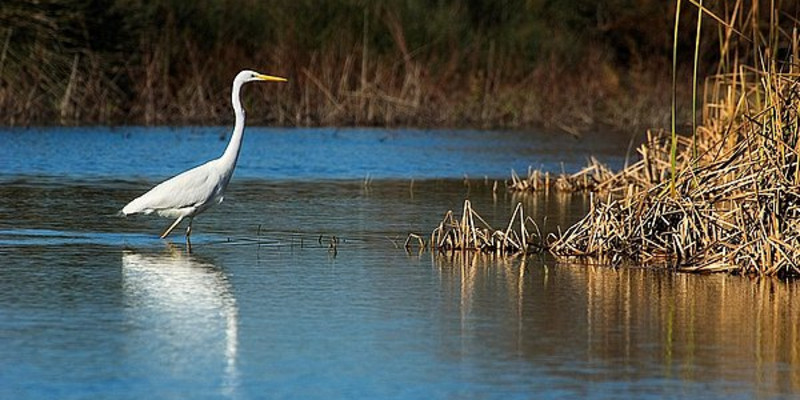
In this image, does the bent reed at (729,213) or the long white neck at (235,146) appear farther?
the long white neck at (235,146)

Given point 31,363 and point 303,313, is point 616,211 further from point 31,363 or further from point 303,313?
point 31,363

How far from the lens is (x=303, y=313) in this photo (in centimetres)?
749

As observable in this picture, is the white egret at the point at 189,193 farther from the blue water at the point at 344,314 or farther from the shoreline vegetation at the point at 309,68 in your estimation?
the shoreline vegetation at the point at 309,68

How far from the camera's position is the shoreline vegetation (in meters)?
23.0

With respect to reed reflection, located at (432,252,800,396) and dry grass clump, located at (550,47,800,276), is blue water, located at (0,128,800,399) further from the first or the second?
dry grass clump, located at (550,47,800,276)

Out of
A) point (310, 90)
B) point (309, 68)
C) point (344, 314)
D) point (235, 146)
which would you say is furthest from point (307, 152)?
point (344, 314)

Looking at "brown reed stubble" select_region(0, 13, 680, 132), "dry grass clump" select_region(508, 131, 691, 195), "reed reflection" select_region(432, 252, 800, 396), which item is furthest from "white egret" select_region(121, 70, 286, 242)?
"brown reed stubble" select_region(0, 13, 680, 132)

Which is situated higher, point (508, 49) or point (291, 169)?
point (508, 49)

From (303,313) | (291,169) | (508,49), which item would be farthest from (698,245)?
(508,49)

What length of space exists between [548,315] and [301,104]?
16881mm

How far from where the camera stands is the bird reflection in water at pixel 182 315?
6.27m

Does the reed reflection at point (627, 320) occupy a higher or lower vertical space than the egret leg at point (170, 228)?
lower

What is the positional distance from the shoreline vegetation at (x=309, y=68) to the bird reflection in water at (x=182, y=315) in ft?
44.5

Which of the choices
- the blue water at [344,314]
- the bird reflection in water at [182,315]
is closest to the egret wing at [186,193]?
the blue water at [344,314]
